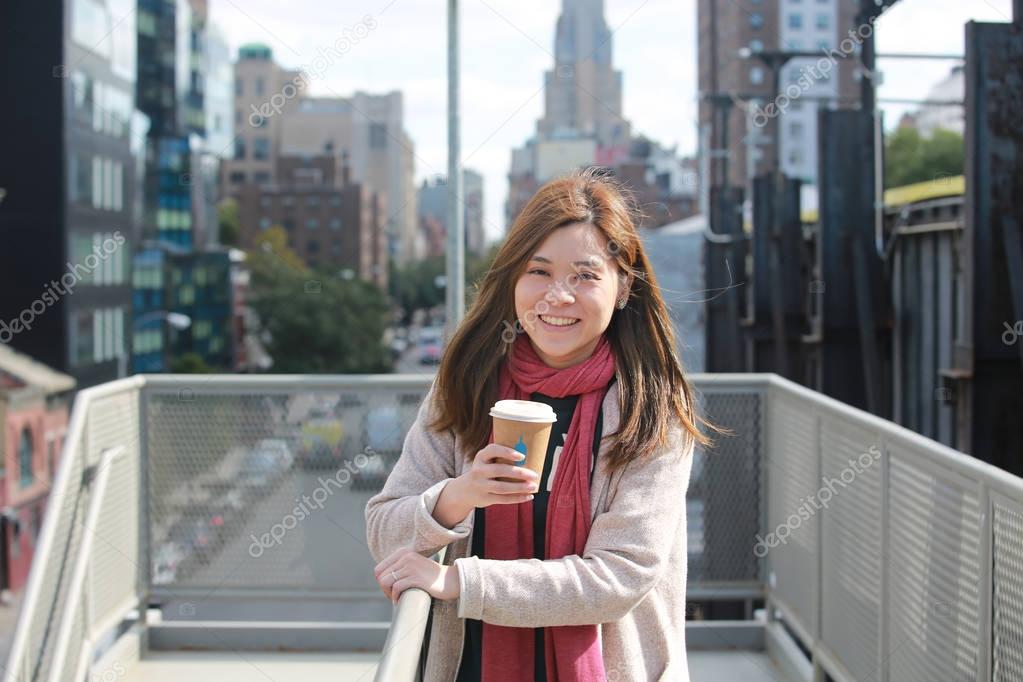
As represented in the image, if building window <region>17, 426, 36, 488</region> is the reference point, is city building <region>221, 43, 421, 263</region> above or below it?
above

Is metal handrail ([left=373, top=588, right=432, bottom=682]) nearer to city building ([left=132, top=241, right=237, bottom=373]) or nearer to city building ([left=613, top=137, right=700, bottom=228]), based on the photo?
city building ([left=132, top=241, right=237, bottom=373])

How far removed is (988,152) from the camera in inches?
271

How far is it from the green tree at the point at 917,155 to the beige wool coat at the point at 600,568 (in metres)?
65.9

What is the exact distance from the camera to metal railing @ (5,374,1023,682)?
4.86 m

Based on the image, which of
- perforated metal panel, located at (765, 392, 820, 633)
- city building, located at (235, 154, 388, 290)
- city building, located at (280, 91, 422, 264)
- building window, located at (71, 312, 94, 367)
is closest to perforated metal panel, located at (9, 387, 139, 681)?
perforated metal panel, located at (765, 392, 820, 633)

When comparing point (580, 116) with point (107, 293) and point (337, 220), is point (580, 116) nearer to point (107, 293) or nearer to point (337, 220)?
point (337, 220)

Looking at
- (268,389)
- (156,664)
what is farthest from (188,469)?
(156,664)

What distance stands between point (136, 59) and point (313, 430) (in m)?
90.2

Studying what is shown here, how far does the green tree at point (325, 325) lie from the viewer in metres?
88.4

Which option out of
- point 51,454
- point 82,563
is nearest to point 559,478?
point 82,563

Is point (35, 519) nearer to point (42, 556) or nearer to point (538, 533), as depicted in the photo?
point (42, 556)

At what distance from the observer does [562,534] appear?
2479 mm

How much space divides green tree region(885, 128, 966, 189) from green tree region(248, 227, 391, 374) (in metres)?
38.8

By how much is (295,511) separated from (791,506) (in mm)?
2374
